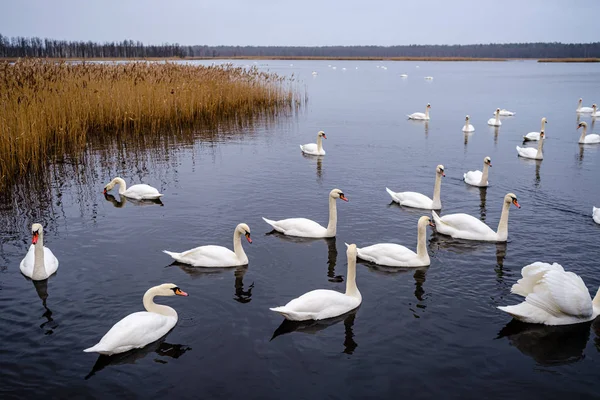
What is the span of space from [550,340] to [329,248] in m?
4.47

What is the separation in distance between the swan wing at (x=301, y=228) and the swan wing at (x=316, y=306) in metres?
3.24

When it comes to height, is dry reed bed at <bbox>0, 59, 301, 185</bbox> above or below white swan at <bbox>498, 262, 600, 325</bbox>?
above

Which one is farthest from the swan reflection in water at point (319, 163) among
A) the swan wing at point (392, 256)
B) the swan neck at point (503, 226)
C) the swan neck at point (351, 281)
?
the swan neck at point (351, 281)

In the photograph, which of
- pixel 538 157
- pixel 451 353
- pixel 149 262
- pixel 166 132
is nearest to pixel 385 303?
pixel 451 353

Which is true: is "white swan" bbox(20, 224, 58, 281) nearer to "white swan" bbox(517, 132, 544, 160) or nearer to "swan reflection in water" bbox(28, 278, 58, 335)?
"swan reflection in water" bbox(28, 278, 58, 335)

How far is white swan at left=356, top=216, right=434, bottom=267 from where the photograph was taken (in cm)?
965

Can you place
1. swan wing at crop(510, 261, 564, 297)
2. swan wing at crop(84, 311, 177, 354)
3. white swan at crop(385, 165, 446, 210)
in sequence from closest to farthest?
swan wing at crop(84, 311, 177, 354) < swan wing at crop(510, 261, 564, 297) < white swan at crop(385, 165, 446, 210)

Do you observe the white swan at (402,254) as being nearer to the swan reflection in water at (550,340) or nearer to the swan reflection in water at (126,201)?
the swan reflection in water at (550,340)

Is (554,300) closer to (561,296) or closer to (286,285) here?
(561,296)

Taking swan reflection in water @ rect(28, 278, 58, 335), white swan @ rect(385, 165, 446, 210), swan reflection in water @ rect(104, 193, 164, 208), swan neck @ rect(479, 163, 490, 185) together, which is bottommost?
swan reflection in water @ rect(28, 278, 58, 335)

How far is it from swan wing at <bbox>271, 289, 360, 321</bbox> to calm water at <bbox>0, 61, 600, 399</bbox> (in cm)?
17

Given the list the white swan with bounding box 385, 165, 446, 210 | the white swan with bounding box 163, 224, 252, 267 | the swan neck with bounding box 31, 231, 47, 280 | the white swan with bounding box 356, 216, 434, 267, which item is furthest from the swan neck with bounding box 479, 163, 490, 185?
the swan neck with bounding box 31, 231, 47, 280

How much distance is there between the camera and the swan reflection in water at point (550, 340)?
7.00 m

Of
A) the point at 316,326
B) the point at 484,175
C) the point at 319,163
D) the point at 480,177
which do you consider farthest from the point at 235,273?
the point at 319,163
